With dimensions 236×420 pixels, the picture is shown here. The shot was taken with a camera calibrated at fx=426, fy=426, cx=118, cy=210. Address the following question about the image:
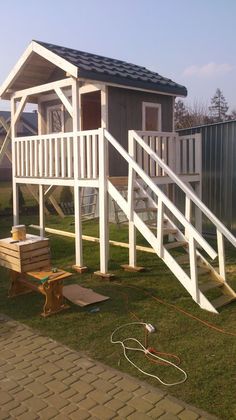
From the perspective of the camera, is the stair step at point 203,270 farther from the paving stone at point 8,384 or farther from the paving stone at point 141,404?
the paving stone at point 8,384

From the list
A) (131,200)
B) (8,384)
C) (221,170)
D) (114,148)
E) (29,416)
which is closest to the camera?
(29,416)

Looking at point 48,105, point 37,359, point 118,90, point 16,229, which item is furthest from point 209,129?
point 37,359

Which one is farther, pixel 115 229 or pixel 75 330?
pixel 115 229

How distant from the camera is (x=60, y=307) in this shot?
253 inches

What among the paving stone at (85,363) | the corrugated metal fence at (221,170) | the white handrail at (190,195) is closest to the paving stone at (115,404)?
the paving stone at (85,363)

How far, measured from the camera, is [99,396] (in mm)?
3990

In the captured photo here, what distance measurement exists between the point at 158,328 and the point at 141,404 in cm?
184

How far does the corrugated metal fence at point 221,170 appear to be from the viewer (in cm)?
1116

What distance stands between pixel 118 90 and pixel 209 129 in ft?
11.3

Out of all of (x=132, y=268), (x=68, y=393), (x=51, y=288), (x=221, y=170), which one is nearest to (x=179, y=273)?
(x=51, y=288)

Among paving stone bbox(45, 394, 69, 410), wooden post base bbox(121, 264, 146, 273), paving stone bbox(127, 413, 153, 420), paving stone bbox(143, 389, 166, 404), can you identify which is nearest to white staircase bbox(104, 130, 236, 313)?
wooden post base bbox(121, 264, 146, 273)

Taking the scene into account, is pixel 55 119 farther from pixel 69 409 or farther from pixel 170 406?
pixel 170 406

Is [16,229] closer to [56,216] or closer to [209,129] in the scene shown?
[209,129]

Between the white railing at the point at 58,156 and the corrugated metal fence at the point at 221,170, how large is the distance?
4.20m
